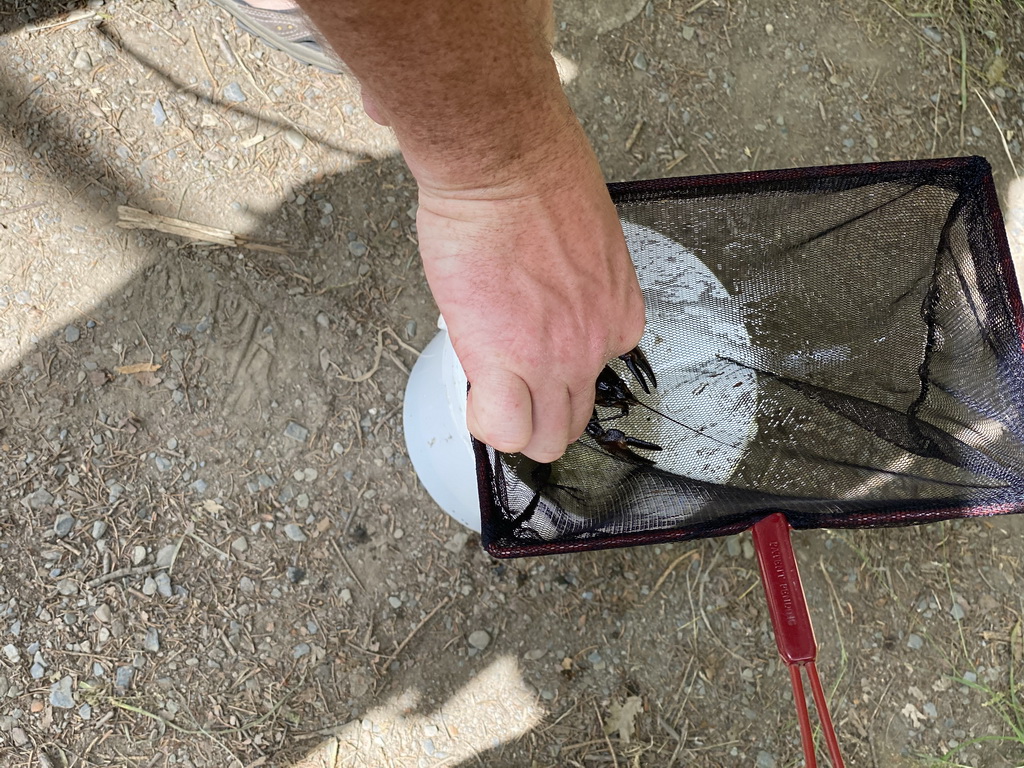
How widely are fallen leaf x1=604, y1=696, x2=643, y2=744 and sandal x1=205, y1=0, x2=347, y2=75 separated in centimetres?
138

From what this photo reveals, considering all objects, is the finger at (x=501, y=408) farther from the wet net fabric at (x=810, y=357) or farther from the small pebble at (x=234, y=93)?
the small pebble at (x=234, y=93)

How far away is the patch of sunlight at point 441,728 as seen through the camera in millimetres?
1420

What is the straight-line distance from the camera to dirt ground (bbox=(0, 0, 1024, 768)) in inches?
55.6

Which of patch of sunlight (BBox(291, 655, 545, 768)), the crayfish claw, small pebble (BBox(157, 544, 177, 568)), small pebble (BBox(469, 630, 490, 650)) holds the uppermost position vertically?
the crayfish claw

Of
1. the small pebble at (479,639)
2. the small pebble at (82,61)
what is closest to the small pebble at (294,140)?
the small pebble at (82,61)

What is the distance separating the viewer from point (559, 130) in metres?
0.90

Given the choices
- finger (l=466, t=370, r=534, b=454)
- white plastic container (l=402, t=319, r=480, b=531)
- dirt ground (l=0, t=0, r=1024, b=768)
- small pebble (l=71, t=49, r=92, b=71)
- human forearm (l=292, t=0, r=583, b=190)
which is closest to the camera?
human forearm (l=292, t=0, r=583, b=190)

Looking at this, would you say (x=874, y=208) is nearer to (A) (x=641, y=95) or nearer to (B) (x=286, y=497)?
(A) (x=641, y=95)

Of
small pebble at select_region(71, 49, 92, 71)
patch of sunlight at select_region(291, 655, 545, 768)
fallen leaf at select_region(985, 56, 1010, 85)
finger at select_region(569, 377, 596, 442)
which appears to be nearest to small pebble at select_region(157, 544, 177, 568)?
patch of sunlight at select_region(291, 655, 545, 768)

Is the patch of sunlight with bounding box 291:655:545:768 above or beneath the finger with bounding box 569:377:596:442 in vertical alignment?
beneath

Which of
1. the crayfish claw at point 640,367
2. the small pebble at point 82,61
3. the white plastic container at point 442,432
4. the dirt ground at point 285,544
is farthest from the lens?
the small pebble at point 82,61

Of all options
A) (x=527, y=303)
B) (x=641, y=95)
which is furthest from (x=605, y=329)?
(x=641, y=95)

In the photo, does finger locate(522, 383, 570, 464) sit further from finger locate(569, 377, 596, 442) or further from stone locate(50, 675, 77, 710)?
stone locate(50, 675, 77, 710)

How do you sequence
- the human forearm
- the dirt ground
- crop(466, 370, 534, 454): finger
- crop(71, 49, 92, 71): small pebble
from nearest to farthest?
the human forearm → crop(466, 370, 534, 454): finger → the dirt ground → crop(71, 49, 92, 71): small pebble
